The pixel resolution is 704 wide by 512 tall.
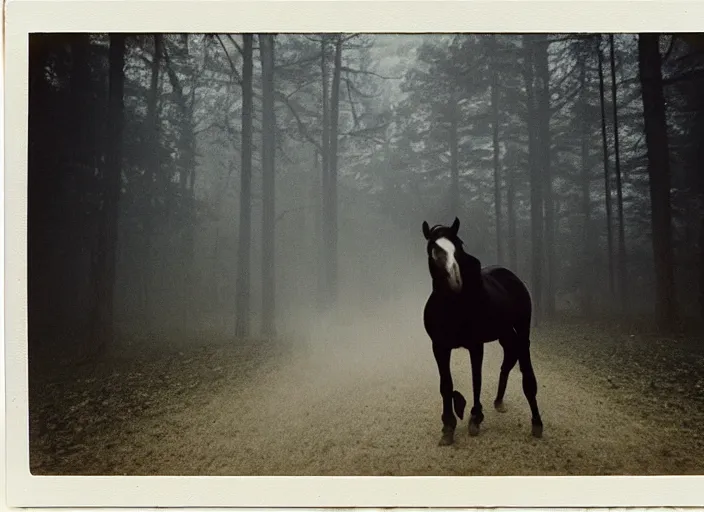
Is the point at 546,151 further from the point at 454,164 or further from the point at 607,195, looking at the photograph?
the point at 454,164


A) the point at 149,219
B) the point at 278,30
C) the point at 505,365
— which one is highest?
the point at 278,30

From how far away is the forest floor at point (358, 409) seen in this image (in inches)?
171

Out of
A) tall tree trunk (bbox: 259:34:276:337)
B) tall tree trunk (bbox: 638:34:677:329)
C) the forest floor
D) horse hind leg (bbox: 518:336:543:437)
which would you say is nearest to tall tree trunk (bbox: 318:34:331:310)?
the forest floor

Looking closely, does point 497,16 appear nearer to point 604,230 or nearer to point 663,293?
point 604,230

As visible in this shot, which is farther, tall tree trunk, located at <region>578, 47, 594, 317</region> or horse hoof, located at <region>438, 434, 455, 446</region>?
tall tree trunk, located at <region>578, 47, 594, 317</region>

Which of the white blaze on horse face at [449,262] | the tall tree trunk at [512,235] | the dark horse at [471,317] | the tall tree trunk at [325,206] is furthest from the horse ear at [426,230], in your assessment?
the tall tree trunk at [325,206]

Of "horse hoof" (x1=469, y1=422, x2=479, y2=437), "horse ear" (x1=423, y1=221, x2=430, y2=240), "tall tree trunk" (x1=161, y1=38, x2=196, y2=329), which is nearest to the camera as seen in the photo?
"horse hoof" (x1=469, y1=422, x2=479, y2=437)

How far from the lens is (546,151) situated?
456cm

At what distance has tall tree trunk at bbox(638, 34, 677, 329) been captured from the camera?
4.50m

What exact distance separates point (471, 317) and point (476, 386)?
0.56 meters

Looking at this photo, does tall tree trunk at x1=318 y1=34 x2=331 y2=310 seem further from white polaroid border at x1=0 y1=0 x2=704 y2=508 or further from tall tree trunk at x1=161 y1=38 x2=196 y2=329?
tall tree trunk at x1=161 y1=38 x2=196 y2=329

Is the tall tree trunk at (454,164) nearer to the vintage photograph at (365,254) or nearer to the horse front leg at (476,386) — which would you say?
the vintage photograph at (365,254)

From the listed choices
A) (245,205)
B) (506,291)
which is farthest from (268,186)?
(506,291)

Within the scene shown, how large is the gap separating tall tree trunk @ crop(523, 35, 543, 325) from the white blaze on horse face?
25.6 inches
